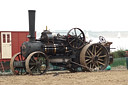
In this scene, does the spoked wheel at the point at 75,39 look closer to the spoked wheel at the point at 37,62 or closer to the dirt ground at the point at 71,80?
the spoked wheel at the point at 37,62

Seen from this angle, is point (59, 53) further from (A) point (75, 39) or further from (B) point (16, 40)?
(B) point (16, 40)

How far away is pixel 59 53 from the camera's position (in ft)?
56.5

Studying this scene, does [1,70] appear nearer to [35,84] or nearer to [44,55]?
[44,55]

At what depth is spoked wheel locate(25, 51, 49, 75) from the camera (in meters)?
15.8

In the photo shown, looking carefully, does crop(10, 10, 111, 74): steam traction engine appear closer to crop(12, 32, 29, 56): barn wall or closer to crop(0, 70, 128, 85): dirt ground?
crop(0, 70, 128, 85): dirt ground

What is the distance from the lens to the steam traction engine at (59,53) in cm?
1616

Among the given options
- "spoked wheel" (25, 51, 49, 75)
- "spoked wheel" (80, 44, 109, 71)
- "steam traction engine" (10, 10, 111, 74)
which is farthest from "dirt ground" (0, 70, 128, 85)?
"spoked wheel" (80, 44, 109, 71)

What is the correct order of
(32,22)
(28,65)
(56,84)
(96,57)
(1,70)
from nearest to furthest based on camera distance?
(56,84)
(28,65)
(32,22)
(96,57)
(1,70)

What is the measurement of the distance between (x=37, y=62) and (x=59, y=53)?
1714 millimetres

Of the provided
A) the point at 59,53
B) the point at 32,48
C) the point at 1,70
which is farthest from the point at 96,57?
the point at 1,70

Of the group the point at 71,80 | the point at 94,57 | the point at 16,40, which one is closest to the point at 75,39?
the point at 94,57

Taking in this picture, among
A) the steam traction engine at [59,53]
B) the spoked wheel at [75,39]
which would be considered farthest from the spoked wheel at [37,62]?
the spoked wheel at [75,39]

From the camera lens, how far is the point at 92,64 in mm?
17641

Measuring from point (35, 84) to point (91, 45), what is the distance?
23.0 ft
